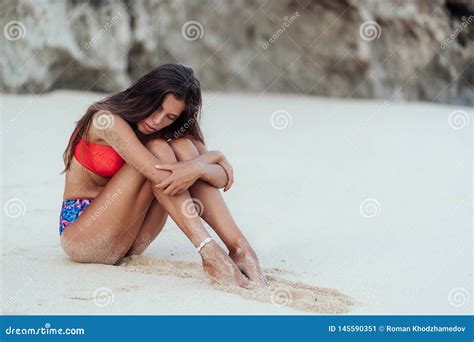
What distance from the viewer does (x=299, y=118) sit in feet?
28.4

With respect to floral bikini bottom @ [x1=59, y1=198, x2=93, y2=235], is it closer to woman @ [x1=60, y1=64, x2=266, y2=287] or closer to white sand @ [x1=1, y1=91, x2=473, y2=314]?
woman @ [x1=60, y1=64, x2=266, y2=287]

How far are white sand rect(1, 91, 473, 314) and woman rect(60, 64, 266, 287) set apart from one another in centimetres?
13

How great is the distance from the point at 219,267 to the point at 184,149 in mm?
567

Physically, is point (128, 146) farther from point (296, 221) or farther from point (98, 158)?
point (296, 221)

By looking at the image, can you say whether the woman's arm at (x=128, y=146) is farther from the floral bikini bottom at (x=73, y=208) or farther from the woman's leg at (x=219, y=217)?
the floral bikini bottom at (x=73, y=208)

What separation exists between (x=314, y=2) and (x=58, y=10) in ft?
10.8

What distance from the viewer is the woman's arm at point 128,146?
11.9 feet

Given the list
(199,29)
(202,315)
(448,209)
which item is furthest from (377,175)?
(199,29)

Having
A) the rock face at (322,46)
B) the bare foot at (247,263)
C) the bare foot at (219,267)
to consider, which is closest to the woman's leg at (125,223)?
the bare foot at (219,267)

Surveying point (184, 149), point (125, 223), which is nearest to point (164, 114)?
point (184, 149)

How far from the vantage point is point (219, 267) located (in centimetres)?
363

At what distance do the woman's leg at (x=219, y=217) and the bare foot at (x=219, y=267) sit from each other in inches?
4.5

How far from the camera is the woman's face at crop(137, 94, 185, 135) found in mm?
Answer: 3744
